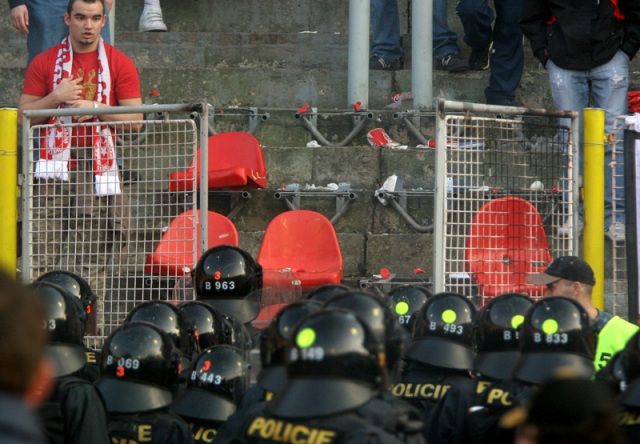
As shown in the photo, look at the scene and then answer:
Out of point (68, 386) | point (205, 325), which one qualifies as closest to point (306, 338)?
point (68, 386)

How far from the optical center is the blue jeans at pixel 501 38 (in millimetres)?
11828

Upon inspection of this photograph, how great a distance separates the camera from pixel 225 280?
8.00 m

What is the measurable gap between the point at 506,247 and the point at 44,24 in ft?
14.4

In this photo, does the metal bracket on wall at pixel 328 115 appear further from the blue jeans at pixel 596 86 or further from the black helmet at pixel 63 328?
the black helmet at pixel 63 328

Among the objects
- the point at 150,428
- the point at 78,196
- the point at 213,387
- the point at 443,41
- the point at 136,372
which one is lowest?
the point at 150,428

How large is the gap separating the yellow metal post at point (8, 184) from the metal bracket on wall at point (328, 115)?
11.1ft

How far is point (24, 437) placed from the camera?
309cm

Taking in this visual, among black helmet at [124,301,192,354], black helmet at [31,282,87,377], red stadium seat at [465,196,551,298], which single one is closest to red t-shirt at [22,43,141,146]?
red stadium seat at [465,196,551,298]

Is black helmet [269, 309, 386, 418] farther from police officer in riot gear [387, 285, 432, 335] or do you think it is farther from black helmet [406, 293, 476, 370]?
police officer in riot gear [387, 285, 432, 335]

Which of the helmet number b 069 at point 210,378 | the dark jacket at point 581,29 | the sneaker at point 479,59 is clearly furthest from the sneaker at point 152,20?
the helmet number b 069 at point 210,378

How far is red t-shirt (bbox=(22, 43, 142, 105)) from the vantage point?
9.50 meters

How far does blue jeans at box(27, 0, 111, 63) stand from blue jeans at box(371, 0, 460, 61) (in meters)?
3.18

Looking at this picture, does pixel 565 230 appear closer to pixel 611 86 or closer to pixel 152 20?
pixel 611 86

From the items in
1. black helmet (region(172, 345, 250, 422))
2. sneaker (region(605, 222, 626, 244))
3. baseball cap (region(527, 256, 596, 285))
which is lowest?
black helmet (region(172, 345, 250, 422))
